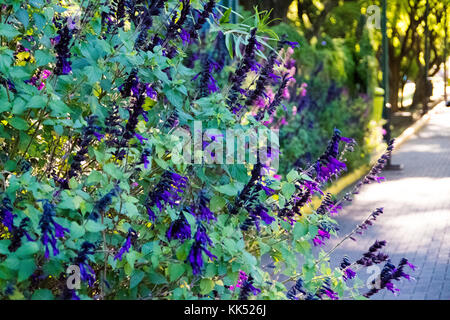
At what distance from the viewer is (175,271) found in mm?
3041

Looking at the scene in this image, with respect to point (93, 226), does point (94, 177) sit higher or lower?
higher

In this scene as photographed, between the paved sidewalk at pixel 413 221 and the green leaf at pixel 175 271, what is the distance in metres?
4.66

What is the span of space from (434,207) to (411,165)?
530 cm

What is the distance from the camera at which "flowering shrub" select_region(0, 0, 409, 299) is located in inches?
116

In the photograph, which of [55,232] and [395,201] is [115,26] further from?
[395,201]

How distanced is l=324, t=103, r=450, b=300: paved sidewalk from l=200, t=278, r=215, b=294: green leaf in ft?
14.8

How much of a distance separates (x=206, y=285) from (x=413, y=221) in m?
8.57

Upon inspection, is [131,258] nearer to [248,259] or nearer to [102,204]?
[102,204]

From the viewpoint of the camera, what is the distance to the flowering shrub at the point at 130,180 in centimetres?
296

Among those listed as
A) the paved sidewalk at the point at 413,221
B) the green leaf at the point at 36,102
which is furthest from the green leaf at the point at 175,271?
the paved sidewalk at the point at 413,221

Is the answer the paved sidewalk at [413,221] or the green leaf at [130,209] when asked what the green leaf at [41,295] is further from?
the paved sidewalk at [413,221]

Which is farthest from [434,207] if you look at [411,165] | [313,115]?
[411,165]

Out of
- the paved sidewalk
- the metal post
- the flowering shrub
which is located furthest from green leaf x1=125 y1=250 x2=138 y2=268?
the metal post

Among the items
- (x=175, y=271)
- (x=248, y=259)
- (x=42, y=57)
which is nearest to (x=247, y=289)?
(x=248, y=259)
